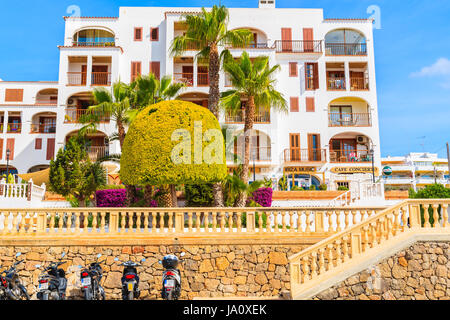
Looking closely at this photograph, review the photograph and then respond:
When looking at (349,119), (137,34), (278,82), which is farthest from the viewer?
(349,119)

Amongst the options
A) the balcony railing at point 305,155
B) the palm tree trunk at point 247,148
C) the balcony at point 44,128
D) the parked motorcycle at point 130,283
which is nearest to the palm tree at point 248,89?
the palm tree trunk at point 247,148

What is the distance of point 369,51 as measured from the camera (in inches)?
1171

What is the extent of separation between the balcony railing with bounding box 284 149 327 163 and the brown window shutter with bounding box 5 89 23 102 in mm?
22075

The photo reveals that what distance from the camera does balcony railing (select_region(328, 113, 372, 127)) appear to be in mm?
29594

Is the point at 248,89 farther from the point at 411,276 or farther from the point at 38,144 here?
the point at 38,144

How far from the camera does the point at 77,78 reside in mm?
28500

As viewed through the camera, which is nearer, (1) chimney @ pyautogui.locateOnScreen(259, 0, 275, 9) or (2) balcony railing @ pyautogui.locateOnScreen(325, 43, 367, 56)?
(2) balcony railing @ pyautogui.locateOnScreen(325, 43, 367, 56)

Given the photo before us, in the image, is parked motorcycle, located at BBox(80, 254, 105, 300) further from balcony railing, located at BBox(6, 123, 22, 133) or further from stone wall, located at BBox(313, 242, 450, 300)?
balcony railing, located at BBox(6, 123, 22, 133)

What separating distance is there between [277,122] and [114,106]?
50.7ft

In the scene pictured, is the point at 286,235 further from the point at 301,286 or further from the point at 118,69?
the point at 118,69

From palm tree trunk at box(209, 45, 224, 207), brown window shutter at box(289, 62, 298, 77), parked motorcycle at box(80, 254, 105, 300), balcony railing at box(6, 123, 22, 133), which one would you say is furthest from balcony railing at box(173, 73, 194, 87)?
parked motorcycle at box(80, 254, 105, 300)

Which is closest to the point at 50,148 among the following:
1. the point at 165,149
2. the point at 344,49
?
the point at 165,149

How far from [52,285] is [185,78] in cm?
2228
